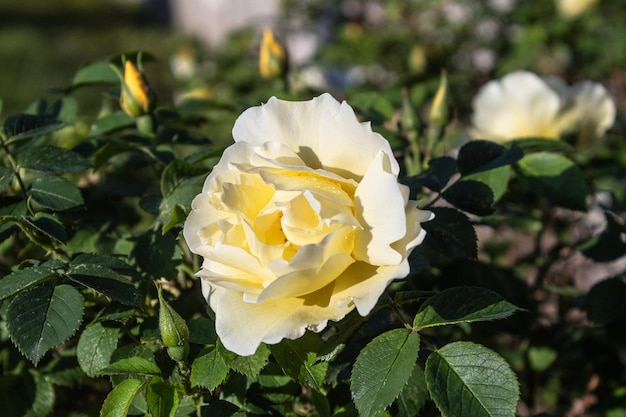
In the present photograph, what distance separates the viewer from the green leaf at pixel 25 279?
2.03 ft

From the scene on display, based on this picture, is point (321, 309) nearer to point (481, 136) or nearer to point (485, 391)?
point (485, 391)

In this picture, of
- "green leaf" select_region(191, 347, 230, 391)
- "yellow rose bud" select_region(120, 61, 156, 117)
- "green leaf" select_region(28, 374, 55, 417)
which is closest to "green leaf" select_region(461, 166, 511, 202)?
"green leaf" select_region(191, 347, 230, 391)

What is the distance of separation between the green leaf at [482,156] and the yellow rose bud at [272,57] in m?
0.53

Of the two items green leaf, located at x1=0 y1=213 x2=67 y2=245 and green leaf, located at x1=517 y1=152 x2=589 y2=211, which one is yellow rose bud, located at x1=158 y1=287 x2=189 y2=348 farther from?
green leaf, located at x1=517 y1=152 x2=589 y2=211

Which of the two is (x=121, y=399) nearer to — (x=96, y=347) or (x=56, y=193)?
(x=96, y=347)

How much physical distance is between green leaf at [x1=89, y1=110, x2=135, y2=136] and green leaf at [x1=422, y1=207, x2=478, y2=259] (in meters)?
0.48

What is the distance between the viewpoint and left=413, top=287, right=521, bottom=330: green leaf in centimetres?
60

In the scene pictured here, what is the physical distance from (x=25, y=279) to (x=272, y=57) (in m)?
0.69

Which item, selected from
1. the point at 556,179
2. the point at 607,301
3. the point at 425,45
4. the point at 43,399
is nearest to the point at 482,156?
the point at 556,179

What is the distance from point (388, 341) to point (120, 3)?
359 inches

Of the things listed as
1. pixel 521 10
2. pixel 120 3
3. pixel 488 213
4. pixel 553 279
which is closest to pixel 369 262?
pixel 488 213

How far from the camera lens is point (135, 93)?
932 millimetres

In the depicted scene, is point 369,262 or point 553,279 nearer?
point 369,262

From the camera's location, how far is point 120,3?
8.97m
